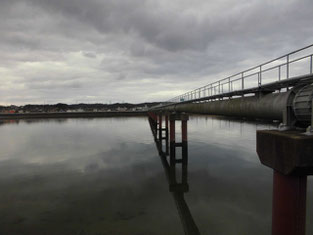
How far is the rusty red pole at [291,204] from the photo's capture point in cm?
336

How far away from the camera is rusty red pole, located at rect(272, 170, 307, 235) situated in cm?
336

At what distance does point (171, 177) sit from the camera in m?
12.2

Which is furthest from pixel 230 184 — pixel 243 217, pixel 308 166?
pixel 308 166

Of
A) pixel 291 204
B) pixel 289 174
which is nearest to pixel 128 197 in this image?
pixel 291 204

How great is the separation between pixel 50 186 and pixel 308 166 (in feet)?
42.4

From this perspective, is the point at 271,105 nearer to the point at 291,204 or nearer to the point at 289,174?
the point at 289,174

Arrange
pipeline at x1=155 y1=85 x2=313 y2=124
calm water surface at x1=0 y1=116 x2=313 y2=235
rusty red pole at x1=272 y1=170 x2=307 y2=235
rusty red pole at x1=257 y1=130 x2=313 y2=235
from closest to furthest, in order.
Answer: rusty red pole at x1=257 y1=130 x2=313 y2=235 → rusty red pole at x1=272 y1=170 x2=307 y2=235 → pipeline at x1=155 y1=85 x2=313 y2=124 → calm water surface at x1=0 y1=116 x2=313 y2=235

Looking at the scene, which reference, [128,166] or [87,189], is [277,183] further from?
[128,166]

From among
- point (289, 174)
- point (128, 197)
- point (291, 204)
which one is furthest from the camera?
point (128, 197)

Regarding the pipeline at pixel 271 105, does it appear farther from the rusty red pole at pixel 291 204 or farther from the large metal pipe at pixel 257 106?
the rusty red pole at pixel 291 204

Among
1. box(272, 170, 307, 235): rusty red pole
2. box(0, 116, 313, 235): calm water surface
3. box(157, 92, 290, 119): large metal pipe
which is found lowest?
box(0, 116, 313, 235): calm water surface

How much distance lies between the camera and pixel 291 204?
339 centimetres

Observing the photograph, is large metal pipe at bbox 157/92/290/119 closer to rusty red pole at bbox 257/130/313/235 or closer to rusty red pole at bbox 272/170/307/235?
rusty red pole at bbox 257/130/313/235

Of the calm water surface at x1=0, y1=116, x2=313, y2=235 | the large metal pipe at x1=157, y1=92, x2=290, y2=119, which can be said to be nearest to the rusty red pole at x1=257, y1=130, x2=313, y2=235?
the large metal pipe at x1=157, y1=92, x2=290, y2=119
